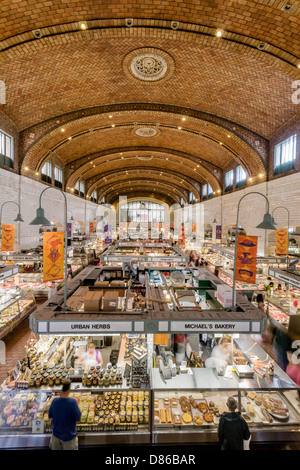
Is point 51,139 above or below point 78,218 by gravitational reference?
above

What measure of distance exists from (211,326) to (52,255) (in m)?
3.86

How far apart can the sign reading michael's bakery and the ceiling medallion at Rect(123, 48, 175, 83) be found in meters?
9.36

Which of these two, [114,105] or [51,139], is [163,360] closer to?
[114,105]

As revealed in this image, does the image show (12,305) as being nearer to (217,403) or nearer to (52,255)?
(52,255)

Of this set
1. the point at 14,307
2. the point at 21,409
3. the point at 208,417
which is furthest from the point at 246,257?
the point at 14,307

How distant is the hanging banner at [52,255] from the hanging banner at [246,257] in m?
3.61

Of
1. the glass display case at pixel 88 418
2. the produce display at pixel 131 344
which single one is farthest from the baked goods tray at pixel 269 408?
the produce display at pixel 131 344

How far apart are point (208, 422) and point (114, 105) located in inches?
528

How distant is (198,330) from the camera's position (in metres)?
3.11

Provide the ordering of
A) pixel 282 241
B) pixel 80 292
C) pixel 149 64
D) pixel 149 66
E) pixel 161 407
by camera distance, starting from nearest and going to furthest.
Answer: pixel 161 407
pixel 80 292
pixel 282 241
pixel 149 64
pixel 149 66

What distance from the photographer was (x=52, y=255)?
5508mm

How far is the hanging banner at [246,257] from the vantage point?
439 centimetres

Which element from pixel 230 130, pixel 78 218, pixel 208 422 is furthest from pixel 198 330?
pixel 78 218

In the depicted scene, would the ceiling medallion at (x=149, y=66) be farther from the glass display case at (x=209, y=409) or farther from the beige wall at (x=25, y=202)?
the glass display case at (x=209, y=409)
